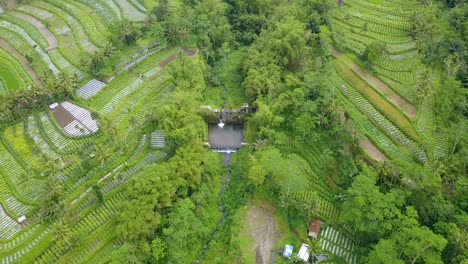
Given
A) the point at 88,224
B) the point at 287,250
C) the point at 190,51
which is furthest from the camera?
the point at 190,51

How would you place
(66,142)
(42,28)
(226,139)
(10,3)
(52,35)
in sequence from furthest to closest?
(10,3), (42,28), (52,35), (226,139), (66,142)

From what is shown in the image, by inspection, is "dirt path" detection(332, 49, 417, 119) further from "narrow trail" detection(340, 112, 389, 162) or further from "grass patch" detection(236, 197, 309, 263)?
"grass patch" detection(236, 197, 309, 263)

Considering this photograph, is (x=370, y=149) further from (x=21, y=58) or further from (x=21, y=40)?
(x=21, y=40)

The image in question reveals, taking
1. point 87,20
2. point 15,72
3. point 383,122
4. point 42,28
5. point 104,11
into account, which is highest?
point 104,11

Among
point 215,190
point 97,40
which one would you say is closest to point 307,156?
point 215,190

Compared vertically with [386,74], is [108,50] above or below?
below

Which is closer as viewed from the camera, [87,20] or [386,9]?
[87,20]

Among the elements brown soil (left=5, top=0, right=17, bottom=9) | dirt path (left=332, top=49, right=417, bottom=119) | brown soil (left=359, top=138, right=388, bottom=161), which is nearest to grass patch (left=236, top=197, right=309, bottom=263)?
brown soil (left=359, top=138, right=388, bottom=161)

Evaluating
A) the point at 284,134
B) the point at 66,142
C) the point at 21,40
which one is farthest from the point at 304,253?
the point at 21,40
